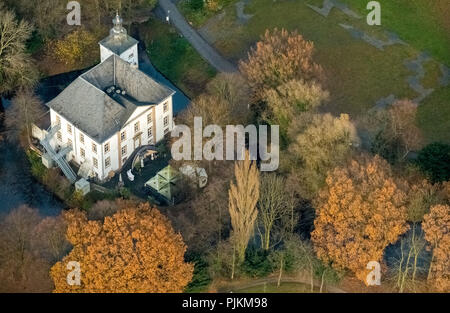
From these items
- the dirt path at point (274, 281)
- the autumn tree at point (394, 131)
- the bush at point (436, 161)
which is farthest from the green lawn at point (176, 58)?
the dirt path at point (274, 281)

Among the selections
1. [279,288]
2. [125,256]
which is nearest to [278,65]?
[279,288]

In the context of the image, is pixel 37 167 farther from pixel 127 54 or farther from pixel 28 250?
pixel 28 250

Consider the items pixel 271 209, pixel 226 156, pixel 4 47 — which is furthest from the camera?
pixel 4 47

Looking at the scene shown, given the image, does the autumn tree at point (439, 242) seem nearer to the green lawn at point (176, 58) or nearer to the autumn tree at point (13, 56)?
the green lawn at point (176, 58)

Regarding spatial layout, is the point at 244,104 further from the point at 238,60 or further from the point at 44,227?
the point at 44,227

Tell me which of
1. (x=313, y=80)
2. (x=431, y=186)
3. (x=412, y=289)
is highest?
(x=313, y=80)

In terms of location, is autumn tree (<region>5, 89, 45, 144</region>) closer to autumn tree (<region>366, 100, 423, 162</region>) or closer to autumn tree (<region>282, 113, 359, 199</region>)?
autumn tree (<region>282, 113, 359, 199</region>)

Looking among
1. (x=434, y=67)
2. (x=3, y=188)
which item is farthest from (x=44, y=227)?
(x=434, y=67)
